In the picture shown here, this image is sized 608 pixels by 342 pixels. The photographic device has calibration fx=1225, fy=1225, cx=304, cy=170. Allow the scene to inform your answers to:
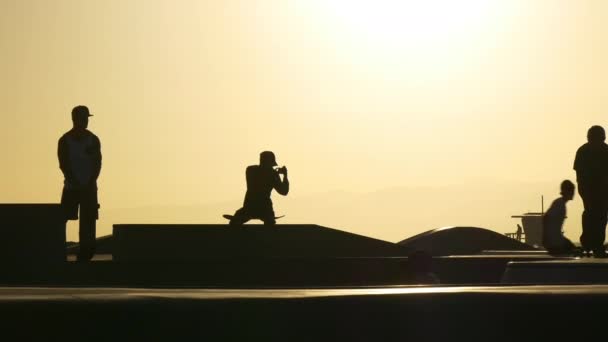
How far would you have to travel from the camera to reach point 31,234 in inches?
570

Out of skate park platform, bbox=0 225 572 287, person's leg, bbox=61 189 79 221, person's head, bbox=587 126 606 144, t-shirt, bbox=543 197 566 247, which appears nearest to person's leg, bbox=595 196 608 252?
person's head, bbox=587 126 606 144

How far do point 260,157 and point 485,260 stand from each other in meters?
4.61

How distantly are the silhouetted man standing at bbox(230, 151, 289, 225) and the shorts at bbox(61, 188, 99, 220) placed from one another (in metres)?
6.37

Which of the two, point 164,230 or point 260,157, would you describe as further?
point 260,157

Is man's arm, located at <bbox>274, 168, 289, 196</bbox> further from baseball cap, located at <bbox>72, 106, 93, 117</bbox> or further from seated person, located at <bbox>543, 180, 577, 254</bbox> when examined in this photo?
baseball cap, located at <bbox>72, 106, 93, 117</bbox>

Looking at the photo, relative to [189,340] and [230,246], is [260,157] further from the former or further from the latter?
[189,340]

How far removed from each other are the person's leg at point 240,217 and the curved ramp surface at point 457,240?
2024 cm

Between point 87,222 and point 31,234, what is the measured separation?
731mm

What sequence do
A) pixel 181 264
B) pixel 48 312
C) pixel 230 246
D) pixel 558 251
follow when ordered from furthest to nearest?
pixel 230 246 → pixel 558 251 → pixel 181 264 → pixel 48 312

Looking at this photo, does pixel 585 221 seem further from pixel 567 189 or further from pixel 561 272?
pixel 561 272

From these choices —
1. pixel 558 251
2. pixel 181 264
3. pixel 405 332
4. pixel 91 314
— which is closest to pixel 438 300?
pixel 405 332

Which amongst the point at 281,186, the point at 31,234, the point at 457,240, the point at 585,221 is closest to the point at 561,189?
the point at 585,221

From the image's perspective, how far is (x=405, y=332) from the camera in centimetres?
593

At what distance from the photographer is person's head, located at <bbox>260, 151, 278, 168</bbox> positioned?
2114cm
